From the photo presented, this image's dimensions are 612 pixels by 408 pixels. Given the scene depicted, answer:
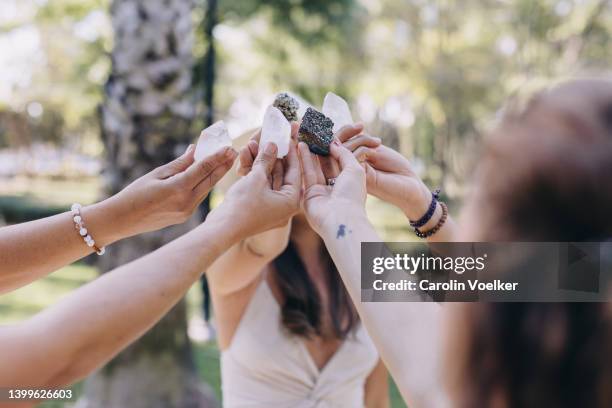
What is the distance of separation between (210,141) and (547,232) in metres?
1.05

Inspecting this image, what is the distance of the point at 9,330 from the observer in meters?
1.16

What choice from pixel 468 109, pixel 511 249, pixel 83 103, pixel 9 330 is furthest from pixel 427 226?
pixel 468 109

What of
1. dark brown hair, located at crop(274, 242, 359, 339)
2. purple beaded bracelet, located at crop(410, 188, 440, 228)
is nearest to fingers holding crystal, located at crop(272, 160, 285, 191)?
purple beaded bracelet, located at crop(410, 188, 440, 228)

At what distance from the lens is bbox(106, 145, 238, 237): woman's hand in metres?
1.73

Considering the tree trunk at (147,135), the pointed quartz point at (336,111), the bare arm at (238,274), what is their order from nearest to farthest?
the pointed quartz point at (336,111) → the bare arm at (238,274) → the tree trunk at (147,135)

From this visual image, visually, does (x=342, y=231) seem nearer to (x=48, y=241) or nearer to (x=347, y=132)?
(x=347, y=132)

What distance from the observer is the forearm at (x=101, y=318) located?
113 cm

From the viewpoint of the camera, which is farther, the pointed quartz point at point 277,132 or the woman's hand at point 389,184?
the woman's hand at point 389,184

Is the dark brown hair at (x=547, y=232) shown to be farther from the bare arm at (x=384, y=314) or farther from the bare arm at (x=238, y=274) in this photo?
the bare arm at (x=238, y=274)

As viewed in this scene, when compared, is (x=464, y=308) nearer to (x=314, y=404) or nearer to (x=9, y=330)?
(x=9, y=330)

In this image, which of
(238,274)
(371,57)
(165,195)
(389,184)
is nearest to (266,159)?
(165,195)

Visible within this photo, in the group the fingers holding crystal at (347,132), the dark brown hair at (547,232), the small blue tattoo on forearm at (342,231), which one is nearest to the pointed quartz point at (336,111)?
the fingers holding crystal at (347,132)

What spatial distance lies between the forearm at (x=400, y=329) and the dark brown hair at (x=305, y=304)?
1.15 meters

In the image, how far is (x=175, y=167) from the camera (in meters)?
1.81
